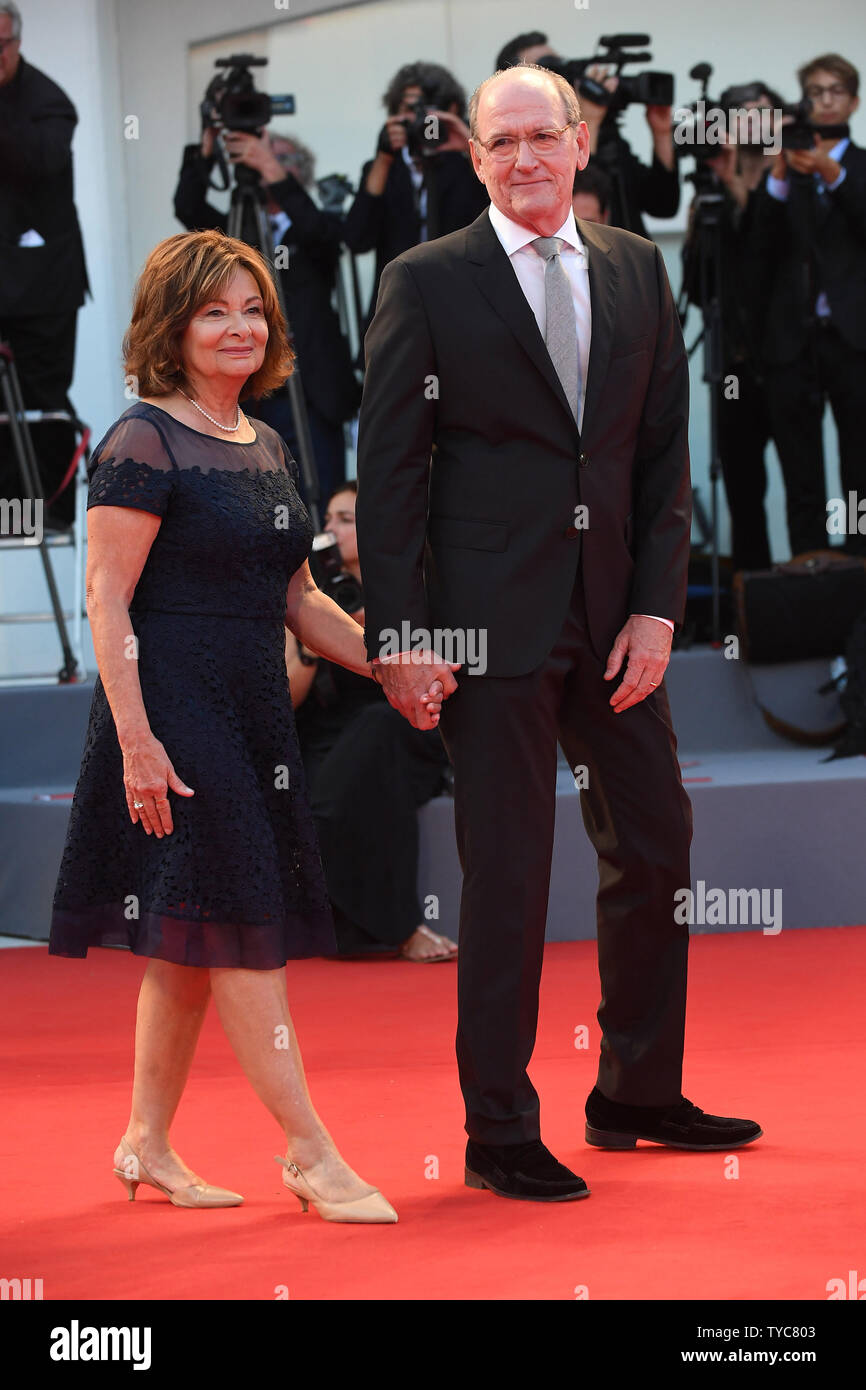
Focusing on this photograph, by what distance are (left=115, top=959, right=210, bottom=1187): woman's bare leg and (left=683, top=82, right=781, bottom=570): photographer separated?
348 centimetres

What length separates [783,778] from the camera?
4168mm

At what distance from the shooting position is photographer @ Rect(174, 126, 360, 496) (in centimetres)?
502

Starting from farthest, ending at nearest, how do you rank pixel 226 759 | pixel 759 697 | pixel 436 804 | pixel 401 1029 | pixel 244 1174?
1. pixel 759 697
2. pixel 436 804
3. pixel 401 1029
4. pixel 244 1174
5. pixel 226 759

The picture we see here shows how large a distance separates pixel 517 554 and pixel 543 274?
371 millimetres

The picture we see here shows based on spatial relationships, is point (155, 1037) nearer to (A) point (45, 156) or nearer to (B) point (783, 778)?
(B) point (783, 778)

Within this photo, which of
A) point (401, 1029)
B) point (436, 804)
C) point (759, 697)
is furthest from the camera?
point (759, 697)

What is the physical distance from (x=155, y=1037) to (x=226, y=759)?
0.37 m

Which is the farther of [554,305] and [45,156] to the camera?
[45,156]

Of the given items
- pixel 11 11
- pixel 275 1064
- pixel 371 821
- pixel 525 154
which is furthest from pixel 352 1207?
pixel 11 11

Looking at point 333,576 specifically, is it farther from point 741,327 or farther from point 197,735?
point 197,735

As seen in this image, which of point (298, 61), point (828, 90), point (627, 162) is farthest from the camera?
point (298, 61)

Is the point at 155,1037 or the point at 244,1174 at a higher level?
the point at 155,1037

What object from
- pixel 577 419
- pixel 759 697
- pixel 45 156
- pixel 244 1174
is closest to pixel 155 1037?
pixel 244 1174

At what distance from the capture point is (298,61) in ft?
22.6
